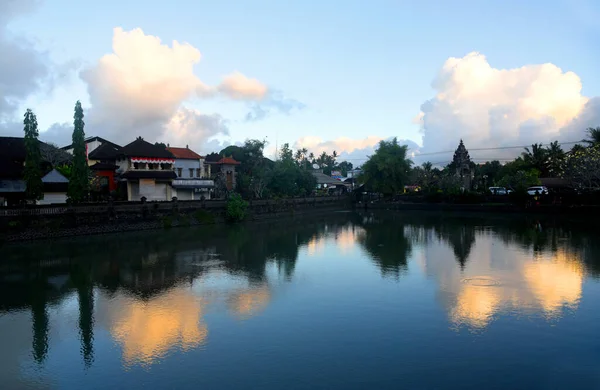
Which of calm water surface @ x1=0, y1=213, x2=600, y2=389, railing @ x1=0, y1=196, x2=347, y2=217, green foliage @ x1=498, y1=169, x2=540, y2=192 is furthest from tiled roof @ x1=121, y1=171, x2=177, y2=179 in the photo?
green foliage @ x1=498, y1=169, x2=540, y2=192

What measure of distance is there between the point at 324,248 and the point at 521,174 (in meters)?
41.1

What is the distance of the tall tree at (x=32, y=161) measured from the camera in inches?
1334

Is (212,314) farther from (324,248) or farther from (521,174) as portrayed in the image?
(521,174)

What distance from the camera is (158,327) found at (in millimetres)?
14094

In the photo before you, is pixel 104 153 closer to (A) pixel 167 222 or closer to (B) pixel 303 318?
(A) pixel 167 222

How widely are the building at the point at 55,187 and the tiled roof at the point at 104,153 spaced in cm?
1121

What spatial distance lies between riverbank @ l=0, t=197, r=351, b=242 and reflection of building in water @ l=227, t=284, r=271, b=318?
877 inches

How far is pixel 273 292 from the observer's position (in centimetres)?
1859

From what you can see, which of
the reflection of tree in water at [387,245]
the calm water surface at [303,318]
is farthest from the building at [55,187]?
the reflection of tree in water at [387,245]

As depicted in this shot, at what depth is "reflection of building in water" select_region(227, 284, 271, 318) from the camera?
15.8 metres

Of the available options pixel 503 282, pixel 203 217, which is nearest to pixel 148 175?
pixel 203 217

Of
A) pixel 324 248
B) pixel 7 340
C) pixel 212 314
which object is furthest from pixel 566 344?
pixel 324 248

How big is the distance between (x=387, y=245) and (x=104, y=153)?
36559 millimetres

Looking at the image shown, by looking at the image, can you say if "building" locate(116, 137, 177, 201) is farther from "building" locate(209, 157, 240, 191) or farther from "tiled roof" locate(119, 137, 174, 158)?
"building" locate(209, 157, 240, 191)
